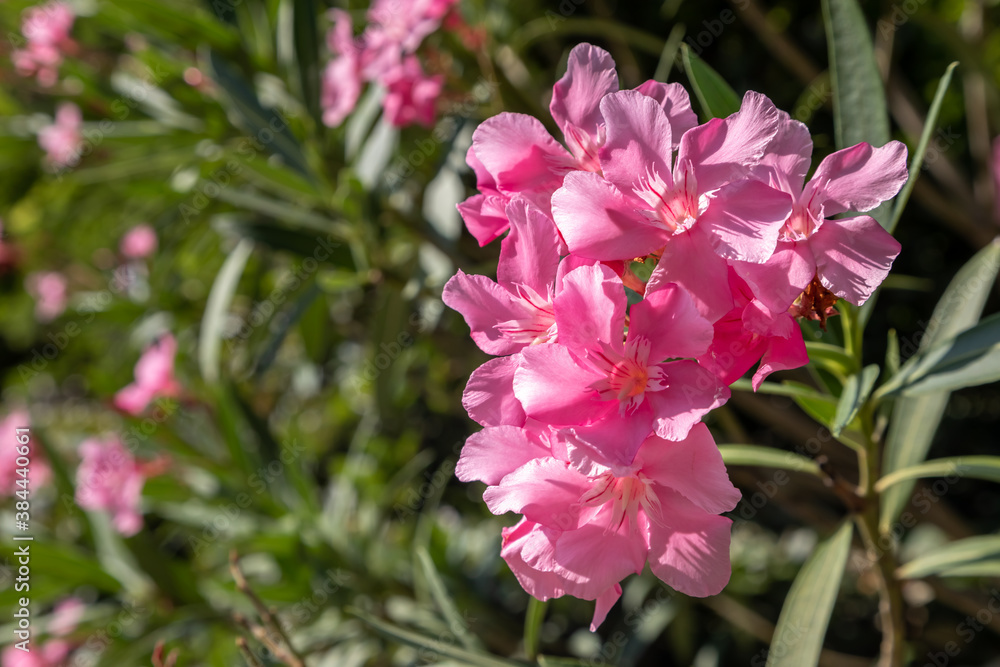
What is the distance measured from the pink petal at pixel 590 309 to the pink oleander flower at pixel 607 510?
0.08m

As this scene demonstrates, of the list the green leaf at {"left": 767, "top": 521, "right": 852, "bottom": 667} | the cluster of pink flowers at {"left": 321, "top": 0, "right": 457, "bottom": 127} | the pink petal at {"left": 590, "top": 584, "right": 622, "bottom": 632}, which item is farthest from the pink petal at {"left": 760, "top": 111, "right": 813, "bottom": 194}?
the cluster of pink flowers at {"left": 321, "top": 0, "right": 457, "bottom": 127}

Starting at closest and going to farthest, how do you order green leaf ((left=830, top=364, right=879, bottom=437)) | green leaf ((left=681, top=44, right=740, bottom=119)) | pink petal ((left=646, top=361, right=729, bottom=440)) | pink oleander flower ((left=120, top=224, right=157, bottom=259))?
1. pink petal ((left=646, top=361, right=729, bottom=440))
2. green leaf ((left=830, top=364, right=879, bottom=437))
3. green leaf ((left=681, top=44, right=740, bottom=119))
4. pink oleander flower ((left=120, top=224, right=157, bottom=259))

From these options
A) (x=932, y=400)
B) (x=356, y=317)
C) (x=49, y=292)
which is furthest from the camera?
(x=49, y=292)

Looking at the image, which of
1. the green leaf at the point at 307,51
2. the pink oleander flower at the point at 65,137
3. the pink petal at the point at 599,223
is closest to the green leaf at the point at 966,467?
the pink petal at the point at 599,223

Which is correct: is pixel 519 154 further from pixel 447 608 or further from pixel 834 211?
pixel 447 608

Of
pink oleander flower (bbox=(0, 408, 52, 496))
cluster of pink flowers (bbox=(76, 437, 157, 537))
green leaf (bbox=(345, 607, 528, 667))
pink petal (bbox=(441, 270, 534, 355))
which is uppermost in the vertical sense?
pink petal (bbox=(441, 270, 534, 355))

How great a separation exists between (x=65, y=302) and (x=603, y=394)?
9.64 feet

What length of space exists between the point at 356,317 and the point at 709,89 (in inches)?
68.1

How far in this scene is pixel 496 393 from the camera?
625mm

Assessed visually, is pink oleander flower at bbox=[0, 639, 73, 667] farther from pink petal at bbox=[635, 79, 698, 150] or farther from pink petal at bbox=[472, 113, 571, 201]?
pink petal at bbox=[635, 79, 698, 150]

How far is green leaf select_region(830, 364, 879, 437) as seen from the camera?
2.09 feet

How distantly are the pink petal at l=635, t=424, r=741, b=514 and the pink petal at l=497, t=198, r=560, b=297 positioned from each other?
16 cm

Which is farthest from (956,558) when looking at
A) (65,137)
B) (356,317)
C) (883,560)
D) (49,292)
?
(49,292)

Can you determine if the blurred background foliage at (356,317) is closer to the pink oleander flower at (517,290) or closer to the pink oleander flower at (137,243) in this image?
the pink oleander flower at (137,243)
